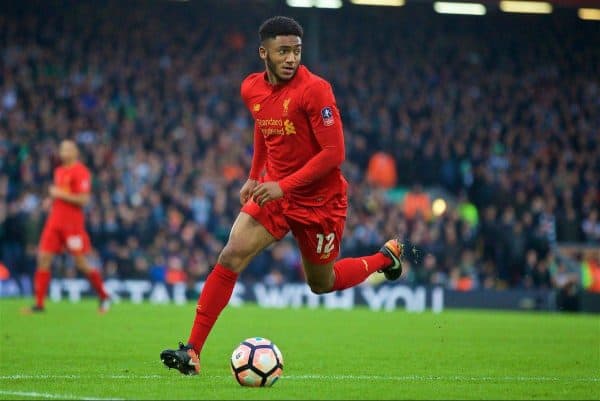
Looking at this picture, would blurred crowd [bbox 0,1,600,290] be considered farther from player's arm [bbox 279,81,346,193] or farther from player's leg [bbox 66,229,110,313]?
player's arm [bbox 279,81,346,193]

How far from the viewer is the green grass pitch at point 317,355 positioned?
8.01 metres

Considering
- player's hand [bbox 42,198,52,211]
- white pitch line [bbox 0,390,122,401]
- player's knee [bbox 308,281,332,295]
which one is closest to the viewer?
white pitch line [bbox 0,390,122,401]

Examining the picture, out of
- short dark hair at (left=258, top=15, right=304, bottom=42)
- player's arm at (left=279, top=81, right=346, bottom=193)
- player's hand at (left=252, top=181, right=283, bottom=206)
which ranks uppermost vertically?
short dark hair at (left=258, top=15, right=304, bottom=42)

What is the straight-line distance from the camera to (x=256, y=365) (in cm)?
806

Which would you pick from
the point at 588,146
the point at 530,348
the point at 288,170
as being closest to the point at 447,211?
the point at 588,146

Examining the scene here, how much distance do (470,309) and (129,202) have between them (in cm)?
755

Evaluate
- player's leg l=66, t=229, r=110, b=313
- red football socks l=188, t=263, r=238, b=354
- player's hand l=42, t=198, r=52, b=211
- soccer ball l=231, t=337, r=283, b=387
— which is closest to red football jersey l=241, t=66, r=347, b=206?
red football socks l=188, t=263, r=238, b=354

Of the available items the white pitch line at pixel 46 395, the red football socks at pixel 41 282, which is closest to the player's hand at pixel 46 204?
the red football socks at pixel 41 282

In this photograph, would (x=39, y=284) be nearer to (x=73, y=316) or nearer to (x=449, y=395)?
(x=73, y=316)

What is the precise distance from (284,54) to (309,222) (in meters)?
1.30

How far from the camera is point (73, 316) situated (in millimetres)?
17125

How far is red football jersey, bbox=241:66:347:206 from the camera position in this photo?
8.71m

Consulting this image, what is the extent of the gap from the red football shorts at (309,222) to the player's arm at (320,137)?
403mm

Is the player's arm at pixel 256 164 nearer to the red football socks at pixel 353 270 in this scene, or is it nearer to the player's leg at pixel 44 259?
the red football socks at pixel 353 270
